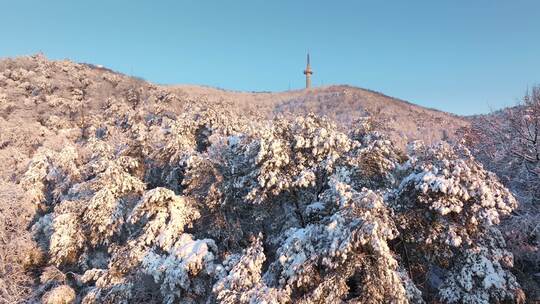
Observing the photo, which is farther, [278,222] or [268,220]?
[268,220]

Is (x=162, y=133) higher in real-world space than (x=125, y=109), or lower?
lower

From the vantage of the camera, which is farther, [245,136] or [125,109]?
[125,109]

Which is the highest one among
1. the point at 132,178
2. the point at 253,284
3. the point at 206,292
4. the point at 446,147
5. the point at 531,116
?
the point at 531,116

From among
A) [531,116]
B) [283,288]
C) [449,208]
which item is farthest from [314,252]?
[531,116]

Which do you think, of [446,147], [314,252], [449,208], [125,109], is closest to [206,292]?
[314,252]

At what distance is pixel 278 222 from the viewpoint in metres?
15.9

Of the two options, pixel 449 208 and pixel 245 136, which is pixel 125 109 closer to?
pixel 245 136

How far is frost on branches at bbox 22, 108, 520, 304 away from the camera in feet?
36.2

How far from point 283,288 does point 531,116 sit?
9.73 m

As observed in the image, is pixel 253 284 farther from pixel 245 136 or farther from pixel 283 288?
pixel 245 136

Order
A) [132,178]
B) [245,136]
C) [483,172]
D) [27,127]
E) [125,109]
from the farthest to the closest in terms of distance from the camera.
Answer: [125,109]
[27,127]
[132,178]
[245,136]
[483,172]

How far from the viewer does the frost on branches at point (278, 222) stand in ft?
36.2

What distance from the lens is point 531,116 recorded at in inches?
556

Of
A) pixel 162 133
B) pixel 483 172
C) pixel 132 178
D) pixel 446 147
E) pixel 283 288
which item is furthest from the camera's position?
pixel 162 133
